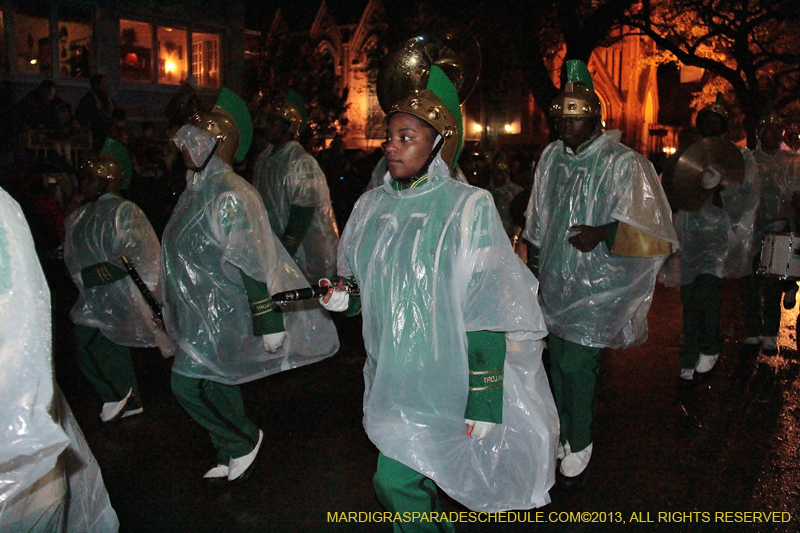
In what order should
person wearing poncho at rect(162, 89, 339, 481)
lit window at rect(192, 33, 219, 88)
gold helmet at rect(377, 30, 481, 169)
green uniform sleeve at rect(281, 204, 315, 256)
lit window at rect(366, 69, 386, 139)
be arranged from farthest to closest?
lit window at rect(366, 69, 386, 139)
lit window at rect(192, 33, 219, 88)
green uniform sleeve at rect(281, 204, 315, 256)
gold helmet at rect(377, 30, 481, 169)
person wearing poncho at rect(162, 89, 339, 481)

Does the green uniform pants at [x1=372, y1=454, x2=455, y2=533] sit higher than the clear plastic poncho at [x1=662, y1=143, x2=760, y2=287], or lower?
lower

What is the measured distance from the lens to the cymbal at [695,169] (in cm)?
598

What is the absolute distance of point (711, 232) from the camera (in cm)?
648

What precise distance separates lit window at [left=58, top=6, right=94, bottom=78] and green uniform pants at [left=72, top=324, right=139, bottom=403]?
11.7 meters

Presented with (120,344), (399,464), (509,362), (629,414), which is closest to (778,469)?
(629,414)

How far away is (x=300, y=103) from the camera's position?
7289mm

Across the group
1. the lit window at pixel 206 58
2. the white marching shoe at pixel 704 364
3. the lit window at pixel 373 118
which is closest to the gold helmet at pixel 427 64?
the white marching shoe at pixel 704 364

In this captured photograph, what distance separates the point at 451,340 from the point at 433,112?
2.89 ft

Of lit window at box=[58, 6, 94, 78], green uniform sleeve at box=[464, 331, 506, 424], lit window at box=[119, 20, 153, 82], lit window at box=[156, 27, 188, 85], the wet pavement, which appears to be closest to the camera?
green uniform sleeve at box=[464, 331, 506, 424]

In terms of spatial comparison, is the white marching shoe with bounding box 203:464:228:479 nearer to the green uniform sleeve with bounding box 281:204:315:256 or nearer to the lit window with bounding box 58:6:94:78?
the green uniform sleeve with bounding box 281:204:315:256

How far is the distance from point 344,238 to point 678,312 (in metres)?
7.14

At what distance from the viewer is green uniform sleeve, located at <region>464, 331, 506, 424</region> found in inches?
109

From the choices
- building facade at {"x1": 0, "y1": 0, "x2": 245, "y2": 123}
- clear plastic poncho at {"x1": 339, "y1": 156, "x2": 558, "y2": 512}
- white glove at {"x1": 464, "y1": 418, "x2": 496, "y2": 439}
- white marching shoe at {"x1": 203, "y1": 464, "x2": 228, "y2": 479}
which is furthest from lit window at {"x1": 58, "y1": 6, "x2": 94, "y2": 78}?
white glove at {"x1": 464, "y1": 418, "x2": 496, "y2": 439}

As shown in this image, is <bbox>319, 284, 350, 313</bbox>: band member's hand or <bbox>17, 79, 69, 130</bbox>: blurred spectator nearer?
<bbox>319, 284, 350, 313</bbox>: band member's hand
